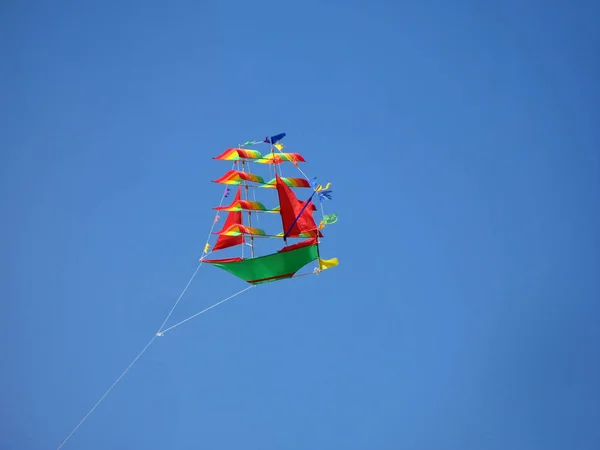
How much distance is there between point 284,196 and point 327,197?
3.11 feet

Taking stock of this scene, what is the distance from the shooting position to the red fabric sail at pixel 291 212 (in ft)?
43.5

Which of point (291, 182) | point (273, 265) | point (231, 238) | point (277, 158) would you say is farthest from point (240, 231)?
point (277, 158)

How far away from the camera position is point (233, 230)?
13.7 m

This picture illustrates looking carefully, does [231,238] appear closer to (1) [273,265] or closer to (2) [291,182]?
(1) [273,265]

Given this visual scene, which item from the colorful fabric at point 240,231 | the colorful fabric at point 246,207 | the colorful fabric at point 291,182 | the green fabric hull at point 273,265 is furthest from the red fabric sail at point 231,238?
the colorful fabric at point 291,182

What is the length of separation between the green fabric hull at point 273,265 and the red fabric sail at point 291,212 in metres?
0.33

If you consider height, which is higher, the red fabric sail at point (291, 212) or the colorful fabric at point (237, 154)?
the colorful fabric at point (237, 154)

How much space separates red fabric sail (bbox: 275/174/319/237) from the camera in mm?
13266

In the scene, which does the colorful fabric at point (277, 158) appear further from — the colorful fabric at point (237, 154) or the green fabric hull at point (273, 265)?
the green fabric hull at point (273, 265)

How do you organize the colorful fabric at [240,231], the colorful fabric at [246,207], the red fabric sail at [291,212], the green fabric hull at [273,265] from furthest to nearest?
1. the colorful fabric at [240,231]
2. the colorful fabric at [246,207]
3. the red fabric sail at [291,212]
4. the green fabric hull at [273,265]

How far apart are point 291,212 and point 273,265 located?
0.91 metres

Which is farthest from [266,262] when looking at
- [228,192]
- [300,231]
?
[228,192]

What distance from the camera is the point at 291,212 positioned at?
13383 millimetres

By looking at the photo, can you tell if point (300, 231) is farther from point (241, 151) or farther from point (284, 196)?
point (241, 151)
